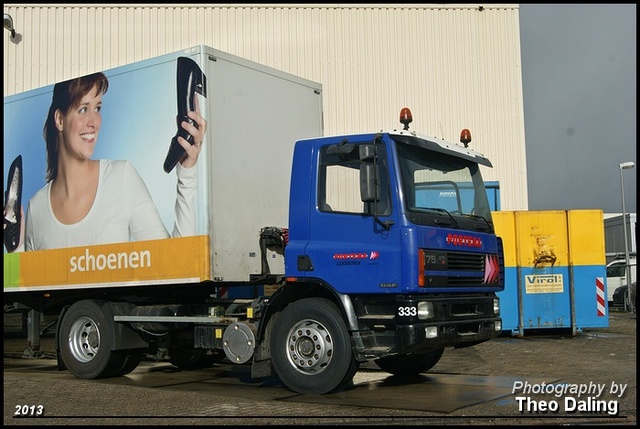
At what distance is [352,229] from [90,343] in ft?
13.4

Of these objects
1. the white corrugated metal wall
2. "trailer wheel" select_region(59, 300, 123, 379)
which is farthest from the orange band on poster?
the white corrugated metal wall

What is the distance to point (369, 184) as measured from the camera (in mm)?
8016

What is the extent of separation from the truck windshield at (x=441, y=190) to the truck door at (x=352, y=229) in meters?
0.23

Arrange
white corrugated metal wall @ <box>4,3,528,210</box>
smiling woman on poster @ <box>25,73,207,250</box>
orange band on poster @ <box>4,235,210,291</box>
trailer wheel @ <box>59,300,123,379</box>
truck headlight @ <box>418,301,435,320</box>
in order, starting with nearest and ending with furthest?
1. truck headlight @ <box>418,301,435,320</box>
2. orange band on poster @ <box>4,235,210,291</box>
3. smiling woman on poster @ <box>25,73,207,250</box>
4. trailer wheel @ <box>59,300,123,379</box>
5. white corrugated metal wall @ <box>4,3,528,210</box>

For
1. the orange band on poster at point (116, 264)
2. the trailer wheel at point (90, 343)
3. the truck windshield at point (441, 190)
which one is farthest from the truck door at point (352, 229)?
the trailer wheel at point (90, 343)

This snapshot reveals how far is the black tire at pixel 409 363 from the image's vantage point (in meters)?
10.0

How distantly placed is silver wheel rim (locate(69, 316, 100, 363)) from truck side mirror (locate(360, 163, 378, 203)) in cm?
424

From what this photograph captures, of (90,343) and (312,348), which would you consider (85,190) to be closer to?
(90,343)

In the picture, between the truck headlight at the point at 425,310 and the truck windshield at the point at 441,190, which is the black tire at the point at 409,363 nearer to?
the truck windshield at the point at 441,190

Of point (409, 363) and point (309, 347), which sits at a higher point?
point (309, 347)

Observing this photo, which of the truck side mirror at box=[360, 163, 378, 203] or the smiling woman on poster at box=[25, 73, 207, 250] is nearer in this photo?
the truck side mirror at box=[360, 163, 378, 203]

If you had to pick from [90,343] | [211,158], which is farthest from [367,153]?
[90,343]

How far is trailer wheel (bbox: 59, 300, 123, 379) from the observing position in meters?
9.94

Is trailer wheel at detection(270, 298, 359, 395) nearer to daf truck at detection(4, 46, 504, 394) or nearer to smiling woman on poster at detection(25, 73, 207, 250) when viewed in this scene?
daf truck at detection(4, 46, 504, 394)
